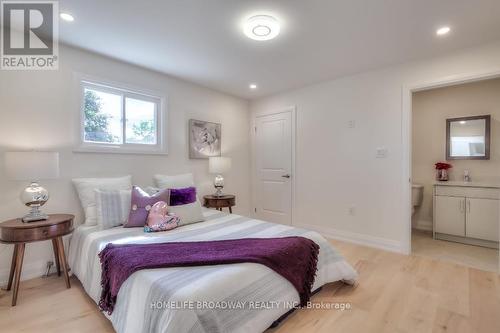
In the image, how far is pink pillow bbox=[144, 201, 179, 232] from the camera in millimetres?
2107

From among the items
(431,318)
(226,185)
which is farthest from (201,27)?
(431,318)

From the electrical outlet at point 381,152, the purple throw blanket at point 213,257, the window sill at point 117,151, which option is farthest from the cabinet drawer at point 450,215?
the window sill at point 117,151

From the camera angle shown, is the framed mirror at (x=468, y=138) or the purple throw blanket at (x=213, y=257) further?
the framed mirror at (x=468, y=138)

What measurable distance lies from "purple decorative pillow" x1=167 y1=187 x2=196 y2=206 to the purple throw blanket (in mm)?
771

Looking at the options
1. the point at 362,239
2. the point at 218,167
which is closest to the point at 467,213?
the point at 362,239

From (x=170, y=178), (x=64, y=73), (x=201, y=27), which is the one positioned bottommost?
(x=170, y=178)

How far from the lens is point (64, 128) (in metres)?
2.39

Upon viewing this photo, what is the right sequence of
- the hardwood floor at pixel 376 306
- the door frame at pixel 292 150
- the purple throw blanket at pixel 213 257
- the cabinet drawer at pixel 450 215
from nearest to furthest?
the purple throw blanket at pixel 213 257 → the hardwood floor at pixel 376 306 → the cabinet drawer at pixel 450 215 → the door frame at pixel 292 150

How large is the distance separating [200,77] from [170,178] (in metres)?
1.51

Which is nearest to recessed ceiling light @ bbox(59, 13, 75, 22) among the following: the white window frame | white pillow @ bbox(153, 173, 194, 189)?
the white window frame

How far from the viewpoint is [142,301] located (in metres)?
1.25

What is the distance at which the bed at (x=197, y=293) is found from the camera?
1136 millimetres

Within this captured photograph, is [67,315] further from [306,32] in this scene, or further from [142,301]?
[306,32]

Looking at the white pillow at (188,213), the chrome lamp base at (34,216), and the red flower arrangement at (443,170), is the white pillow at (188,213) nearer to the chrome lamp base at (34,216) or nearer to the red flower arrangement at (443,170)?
the chrome lamp base at (34,216)
